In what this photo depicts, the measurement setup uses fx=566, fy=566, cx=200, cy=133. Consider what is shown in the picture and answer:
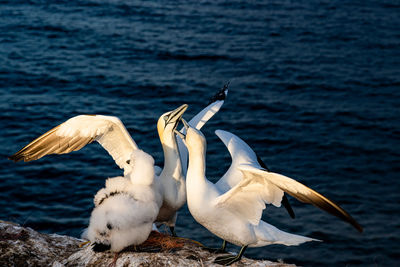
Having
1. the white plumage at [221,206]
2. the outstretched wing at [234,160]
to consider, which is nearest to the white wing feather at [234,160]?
the outstretched wing at [234,160]

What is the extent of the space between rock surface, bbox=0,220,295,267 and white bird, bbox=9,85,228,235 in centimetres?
→ 52

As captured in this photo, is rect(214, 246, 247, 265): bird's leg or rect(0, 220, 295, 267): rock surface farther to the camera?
rect(214, 246, 247, 265): bird's leg

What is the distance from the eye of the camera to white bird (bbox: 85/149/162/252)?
5652 millimetres

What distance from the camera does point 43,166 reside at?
492 inches

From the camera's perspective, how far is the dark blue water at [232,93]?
11430 mm

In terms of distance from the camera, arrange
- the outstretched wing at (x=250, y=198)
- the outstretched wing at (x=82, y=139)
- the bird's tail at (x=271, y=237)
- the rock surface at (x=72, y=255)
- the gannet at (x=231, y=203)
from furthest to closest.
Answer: the outstretched wing at (x=82, y=139) < the bird's tail at (x=271, y=237) < the rock surface at (x=72, y=255) < the gannet at (x=231, y=203) < the outstretched wing at (x=250, y=198)

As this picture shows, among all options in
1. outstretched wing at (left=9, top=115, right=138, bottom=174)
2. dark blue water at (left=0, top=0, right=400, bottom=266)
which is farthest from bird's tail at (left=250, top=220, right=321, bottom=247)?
→ dark blue water at (left=0, top=0, right=400, bottom=266)

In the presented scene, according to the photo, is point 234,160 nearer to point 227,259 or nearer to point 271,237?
point 271,237

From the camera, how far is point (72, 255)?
6.05m

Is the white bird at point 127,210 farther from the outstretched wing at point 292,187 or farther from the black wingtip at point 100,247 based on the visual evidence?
the outstretched wing at point 292,187

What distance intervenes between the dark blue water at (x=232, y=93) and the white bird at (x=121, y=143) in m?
4.12

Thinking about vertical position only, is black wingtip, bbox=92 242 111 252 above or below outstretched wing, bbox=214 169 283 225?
below

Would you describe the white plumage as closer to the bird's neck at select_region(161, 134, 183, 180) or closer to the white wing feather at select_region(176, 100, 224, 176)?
the bird's neck at select_region(161, 134, 183, 180)

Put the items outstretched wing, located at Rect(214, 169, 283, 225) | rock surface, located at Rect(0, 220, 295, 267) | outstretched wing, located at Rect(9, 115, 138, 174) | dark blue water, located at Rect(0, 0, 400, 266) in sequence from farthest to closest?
1. dark blue water, located at Rect(0, 0, 400, 266)
2. outstretched wing, located at Rect(9, 115, 138, 174)
3. rock surface, located at Rect(0, 220, 295, 267)
4. outstretched wing, located at Rect(214, 169, 283, 225)
